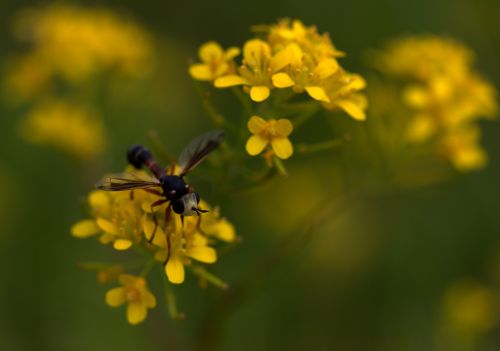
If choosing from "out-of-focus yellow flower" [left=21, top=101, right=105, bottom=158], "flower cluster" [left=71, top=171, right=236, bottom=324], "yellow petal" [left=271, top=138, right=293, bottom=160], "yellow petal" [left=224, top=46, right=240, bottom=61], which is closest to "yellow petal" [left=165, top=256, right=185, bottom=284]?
"flower cluster" [left=71, top=171, right=236, bottom=324]

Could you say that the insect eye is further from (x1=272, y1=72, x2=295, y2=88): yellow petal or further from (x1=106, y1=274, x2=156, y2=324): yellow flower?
(x1=272, y1=72, x2=295, y2=88): yellow petal

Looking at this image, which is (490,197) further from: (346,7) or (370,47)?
(346,7)

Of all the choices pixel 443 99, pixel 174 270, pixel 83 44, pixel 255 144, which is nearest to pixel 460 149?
pixel 443 99

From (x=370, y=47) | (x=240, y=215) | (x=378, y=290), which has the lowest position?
(x=378, y=290)

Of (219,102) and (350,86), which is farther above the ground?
(219,102)

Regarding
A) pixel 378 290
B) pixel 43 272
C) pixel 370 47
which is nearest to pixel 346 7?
pixel 370 47

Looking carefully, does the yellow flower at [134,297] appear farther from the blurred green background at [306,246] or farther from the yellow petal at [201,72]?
the blurred green background at [306,246]

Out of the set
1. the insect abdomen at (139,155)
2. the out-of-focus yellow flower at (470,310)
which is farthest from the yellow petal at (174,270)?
the out-of-focus yellow flower at (470,310)
